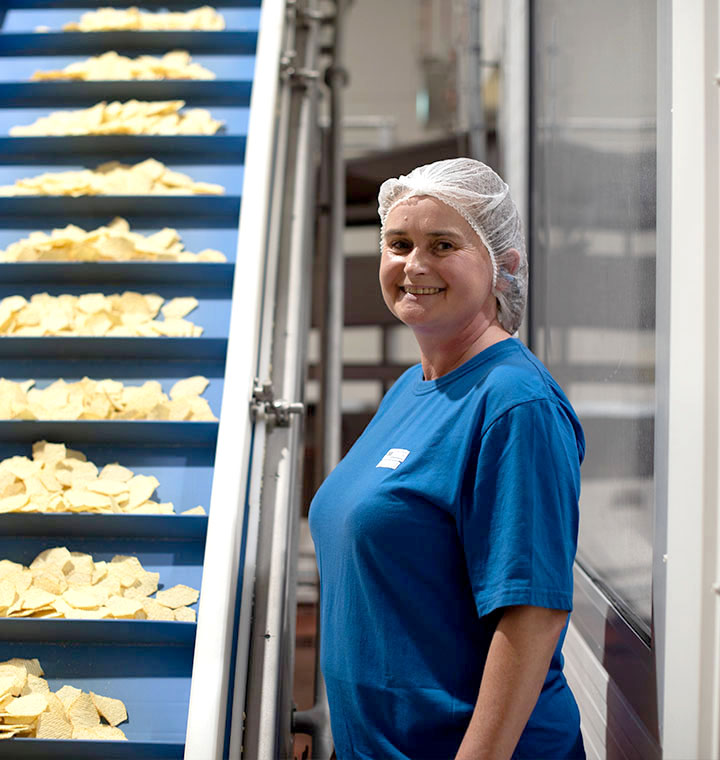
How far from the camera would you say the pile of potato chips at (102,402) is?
1.88 metres

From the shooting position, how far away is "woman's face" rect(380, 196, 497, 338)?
1.15m

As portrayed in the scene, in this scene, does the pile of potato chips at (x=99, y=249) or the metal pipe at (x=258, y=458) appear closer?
the metal pipe at (x=258, y=458)

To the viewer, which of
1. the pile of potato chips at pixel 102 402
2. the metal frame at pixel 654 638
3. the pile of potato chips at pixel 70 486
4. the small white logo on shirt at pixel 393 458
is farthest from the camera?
the pile of potato chips at pixel 102 402

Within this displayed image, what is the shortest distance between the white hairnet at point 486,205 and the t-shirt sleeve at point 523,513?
10.1 inches

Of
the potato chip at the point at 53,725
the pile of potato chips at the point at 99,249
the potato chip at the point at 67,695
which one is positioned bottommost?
the potato chip at the point at 53,725

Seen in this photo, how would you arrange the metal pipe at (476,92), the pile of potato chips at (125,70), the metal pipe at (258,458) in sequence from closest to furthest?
the metal pipe at (258,458)
the pile of potato chips at (125,70)
the metal pipe at (476,92)

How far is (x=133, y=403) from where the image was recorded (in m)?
1.91

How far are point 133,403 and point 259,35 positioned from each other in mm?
1431

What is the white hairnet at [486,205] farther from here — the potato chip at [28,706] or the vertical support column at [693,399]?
the potato chip at [28,706]

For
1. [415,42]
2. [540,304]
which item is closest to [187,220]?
[540,304]

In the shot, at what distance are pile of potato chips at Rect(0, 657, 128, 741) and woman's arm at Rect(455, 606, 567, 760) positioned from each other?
76cm

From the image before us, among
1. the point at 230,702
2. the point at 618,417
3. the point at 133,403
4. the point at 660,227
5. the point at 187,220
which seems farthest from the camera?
the point at 187,220

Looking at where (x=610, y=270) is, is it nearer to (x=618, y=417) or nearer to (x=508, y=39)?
(x=618, y=417)

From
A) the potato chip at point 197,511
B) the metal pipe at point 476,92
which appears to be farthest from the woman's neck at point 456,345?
the metal pipe at point 476,92
